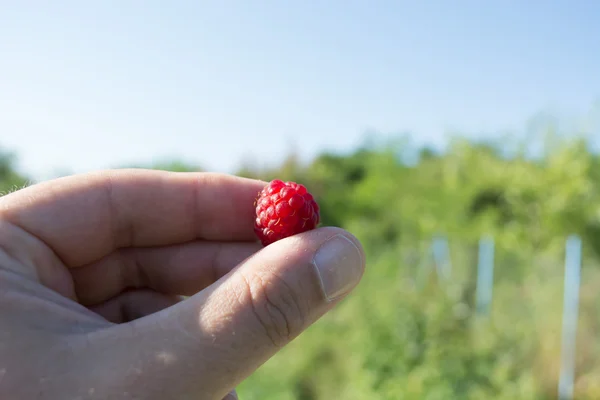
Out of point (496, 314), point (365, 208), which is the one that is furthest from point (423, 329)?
point (365, 208)

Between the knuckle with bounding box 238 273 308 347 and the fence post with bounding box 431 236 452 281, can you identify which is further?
the fence post with bounding box 431 236 452 281

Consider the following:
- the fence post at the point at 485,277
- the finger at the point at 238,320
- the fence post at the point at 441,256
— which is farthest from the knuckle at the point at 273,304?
the fence post at the point at 441,256

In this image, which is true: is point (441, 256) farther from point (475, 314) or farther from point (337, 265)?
point (337, 265)

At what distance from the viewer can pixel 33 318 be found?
1.35 metres

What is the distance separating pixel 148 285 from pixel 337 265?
43.5 inches

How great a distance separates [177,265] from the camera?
7.38ft

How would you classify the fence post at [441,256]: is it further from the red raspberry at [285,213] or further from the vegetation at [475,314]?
the red raspberry at [285,213]

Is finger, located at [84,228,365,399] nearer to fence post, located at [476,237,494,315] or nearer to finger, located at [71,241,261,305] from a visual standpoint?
finger, located at [71,241,261,305]

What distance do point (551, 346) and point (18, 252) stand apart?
502 centimetres

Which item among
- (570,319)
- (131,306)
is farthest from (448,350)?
(131,306)

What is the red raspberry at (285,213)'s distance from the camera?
1.83 metres

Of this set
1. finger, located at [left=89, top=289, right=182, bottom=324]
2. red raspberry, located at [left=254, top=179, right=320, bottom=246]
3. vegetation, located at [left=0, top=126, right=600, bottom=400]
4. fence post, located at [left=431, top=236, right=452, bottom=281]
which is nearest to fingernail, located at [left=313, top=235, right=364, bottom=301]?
red raspberry, located at [left=254, top=179, right=320, bottom=246]

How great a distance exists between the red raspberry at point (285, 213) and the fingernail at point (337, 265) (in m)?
0.27

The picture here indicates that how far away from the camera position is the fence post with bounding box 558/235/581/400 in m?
4.84
